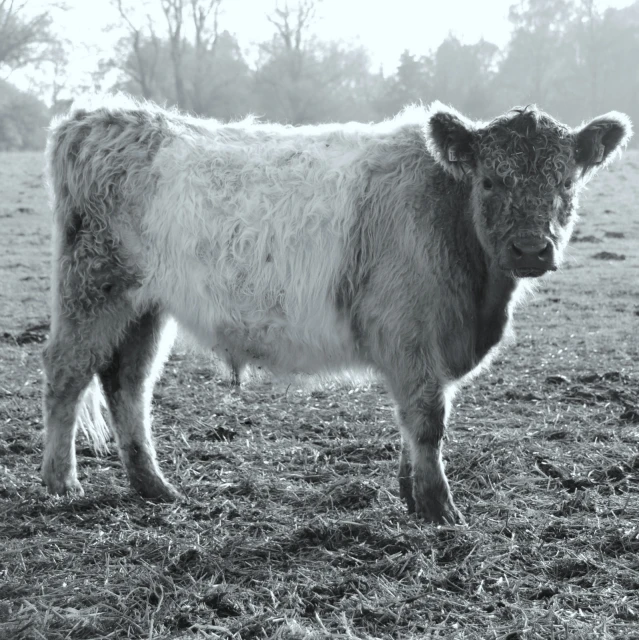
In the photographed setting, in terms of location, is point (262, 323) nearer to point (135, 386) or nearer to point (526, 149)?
point (135, 386)

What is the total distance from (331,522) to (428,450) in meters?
0.55

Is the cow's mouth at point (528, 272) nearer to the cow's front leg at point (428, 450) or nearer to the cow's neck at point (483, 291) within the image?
the cow's neck at point (483, 291)

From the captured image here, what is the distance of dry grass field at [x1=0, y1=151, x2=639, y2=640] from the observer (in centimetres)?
287

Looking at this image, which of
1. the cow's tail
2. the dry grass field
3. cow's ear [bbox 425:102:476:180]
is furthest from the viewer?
the cow's tail

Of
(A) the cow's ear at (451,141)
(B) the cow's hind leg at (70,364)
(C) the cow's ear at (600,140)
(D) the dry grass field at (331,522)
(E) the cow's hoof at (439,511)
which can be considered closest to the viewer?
(D) the dry grass field at (331,522)

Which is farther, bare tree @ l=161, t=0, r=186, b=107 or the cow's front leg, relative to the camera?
bare tree @ l=161, t=0, r=186, b=107

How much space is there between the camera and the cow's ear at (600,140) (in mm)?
4027

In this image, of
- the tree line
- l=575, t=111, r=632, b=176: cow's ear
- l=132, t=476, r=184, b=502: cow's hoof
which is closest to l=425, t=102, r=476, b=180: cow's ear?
l=575, t=111, r=632, b=176: cow's ear

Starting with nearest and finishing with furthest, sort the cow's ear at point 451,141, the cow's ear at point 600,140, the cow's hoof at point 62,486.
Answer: the cow's ear at point 451,141 → the cow's ear at point 600,140 → the cow's hoof at point 62,486

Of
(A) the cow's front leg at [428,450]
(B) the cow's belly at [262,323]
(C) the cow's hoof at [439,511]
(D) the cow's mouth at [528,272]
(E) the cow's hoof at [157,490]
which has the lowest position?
(E) the cow's hoof at [157,490]

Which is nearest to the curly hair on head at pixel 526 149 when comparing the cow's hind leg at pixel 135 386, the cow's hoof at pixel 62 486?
the cow's hind leg at pixel 135 386

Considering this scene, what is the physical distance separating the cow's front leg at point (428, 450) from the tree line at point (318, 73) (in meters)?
26.0

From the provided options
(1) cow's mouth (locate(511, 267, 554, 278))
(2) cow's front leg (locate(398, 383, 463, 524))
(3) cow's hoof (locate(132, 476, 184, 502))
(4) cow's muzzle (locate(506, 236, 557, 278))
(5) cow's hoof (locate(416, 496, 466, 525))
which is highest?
(4) cow's muzzle (locate(506, 236, 557, 278))

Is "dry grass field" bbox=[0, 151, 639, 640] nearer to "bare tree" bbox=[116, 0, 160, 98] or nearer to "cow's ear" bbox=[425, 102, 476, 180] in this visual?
"cow's ear" bbox=[425, 102, 476, 180]
